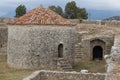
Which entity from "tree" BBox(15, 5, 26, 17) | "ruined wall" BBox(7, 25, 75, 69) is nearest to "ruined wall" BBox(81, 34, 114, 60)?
"ruined wall" BBox(7, 25, 75, 69)

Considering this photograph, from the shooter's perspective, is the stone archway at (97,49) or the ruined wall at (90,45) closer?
the ruined wall at (90,45)

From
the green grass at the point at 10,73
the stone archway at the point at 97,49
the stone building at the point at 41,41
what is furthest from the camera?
the stone archway at the point at 97,49

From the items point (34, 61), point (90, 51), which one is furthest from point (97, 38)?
point (34, 61)

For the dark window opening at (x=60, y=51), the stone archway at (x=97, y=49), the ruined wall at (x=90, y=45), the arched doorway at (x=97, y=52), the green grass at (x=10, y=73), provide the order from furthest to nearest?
the arched doorway at (x=97, y=52), the stone archway at (x=97, y=49), the ruined wall at (x=90, y=45), the dark window opening at (x=60, y=51), the green grass at (x=10, y=73)

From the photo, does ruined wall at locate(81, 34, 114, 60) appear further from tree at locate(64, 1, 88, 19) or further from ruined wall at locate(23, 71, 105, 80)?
tree at locate(64, 1, 88, 19)

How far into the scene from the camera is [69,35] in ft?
91.2

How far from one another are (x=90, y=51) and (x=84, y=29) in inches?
313

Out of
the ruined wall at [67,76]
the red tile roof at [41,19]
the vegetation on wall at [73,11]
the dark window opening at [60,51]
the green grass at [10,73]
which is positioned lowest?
the green grass at [10,73]

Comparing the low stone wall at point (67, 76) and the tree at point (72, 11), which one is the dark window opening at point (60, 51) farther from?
the tree at point (72, 11)

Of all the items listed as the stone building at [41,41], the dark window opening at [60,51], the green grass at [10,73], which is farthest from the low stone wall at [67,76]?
the dark window opening at [60,51]

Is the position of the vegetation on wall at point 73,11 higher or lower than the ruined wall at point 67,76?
higher

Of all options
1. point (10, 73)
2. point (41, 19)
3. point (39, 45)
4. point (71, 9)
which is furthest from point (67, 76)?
point (71, 9)

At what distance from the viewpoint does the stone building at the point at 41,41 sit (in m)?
27.0

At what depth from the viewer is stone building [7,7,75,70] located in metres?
27.0
